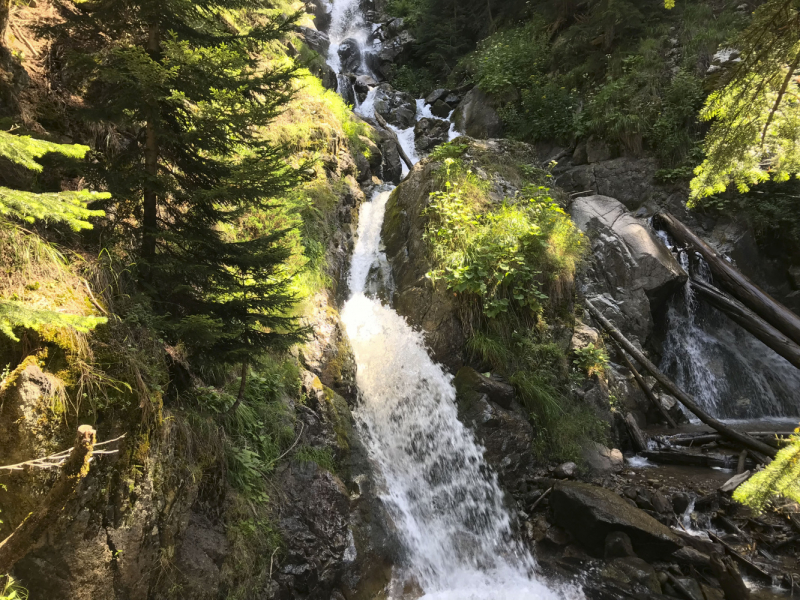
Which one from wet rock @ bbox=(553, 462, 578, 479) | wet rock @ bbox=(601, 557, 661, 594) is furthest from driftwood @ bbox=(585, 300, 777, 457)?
wet rock @ bbox=(601, 557, 661, 594)

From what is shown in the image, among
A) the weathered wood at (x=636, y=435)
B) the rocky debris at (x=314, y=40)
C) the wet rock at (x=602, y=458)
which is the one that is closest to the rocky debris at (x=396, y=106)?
the rocky debris at (x=314, y=40)

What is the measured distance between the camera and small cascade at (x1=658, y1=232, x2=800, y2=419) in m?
8.65

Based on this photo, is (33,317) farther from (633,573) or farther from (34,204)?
(633,573)

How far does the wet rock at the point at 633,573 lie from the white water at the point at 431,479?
57 centimetres

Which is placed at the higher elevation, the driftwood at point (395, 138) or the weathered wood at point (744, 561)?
the driftwood at point (395, 138)

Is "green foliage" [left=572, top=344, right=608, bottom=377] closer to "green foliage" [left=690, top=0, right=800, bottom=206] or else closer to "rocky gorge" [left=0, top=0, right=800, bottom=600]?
"rocky gorge" [left=0, top=0, right=800, bottom=600]

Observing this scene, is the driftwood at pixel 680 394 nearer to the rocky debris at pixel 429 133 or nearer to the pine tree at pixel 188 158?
the pine tree at pixel 188 158

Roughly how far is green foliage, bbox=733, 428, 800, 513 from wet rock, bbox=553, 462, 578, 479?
4370mm

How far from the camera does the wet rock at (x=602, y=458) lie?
6398 millimetres

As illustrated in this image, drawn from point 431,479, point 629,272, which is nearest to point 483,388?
point 431,479

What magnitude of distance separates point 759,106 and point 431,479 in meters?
5.35

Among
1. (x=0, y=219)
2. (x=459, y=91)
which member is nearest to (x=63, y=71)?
(x=0, y=219)

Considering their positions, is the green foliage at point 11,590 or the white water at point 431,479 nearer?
the green foliage at point 11,590

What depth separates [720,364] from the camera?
9.10 metres
